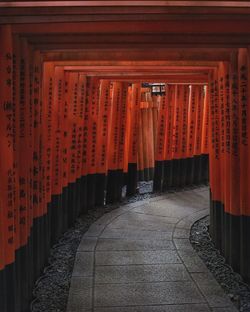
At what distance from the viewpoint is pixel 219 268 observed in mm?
6445

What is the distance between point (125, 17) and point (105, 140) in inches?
240

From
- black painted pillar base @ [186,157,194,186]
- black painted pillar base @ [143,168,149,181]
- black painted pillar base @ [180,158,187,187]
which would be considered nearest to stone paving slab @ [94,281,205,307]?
black painted pillar base @ [180,158,187,187]

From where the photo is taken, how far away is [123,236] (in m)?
8.07

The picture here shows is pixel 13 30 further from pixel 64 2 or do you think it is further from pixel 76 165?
pixel 76 165

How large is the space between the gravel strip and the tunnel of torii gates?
0.48 feet

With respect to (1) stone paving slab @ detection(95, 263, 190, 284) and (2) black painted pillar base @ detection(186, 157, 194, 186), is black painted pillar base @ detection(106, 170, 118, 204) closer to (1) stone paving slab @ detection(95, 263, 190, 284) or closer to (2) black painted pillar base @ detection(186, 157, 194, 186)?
(2) black painted pillar base @ detection(186, 157, 194, 186)

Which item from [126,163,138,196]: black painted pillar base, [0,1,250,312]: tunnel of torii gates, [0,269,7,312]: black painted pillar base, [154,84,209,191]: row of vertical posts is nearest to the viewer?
[0,269,7,312]: black painted pillar base

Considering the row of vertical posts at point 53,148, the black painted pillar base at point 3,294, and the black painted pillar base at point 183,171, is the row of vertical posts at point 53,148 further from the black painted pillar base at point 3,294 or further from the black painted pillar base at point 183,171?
the black painted pillar base at point 183,171

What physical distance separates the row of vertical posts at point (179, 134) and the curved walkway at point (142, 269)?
286 cm

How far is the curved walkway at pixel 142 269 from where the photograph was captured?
5.14 m

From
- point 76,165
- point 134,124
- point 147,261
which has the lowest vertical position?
point 147,261

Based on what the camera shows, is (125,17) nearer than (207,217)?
Yes

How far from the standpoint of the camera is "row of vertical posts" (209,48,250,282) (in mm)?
5773

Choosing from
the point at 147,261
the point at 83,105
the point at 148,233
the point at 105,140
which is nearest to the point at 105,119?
the point at 105,140
